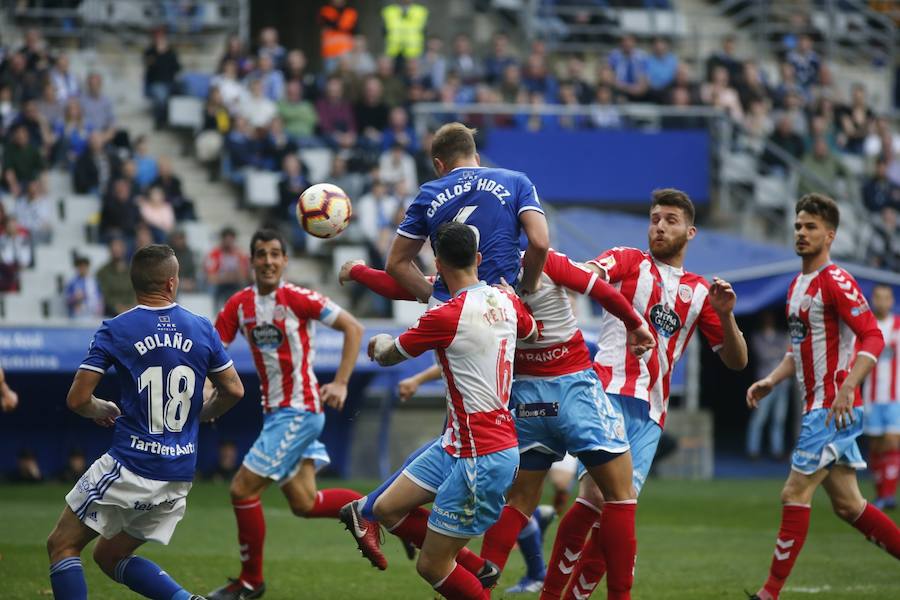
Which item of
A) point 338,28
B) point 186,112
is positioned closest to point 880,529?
point 186,112

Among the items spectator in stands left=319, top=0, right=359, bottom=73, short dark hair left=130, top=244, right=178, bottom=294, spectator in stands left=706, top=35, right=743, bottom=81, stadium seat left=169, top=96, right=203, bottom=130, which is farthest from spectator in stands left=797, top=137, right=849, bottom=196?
short dark hair left=130, top=244, right=178, bottom=294

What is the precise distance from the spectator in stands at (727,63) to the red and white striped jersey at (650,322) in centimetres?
1685

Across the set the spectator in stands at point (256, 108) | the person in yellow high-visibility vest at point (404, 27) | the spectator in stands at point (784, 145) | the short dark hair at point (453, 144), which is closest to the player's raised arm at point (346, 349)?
the short dark hair at point (453, 144)

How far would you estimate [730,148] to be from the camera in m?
23.0

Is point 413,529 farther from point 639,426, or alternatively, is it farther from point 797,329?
point 797,329

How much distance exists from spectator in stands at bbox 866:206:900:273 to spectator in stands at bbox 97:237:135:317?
429 inches

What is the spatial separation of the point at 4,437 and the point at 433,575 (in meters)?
11.2

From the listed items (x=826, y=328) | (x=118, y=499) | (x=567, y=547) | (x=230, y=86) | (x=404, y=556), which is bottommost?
(x=404, y=556)

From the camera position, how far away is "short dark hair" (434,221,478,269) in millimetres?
7027

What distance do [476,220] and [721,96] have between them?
16.9 m

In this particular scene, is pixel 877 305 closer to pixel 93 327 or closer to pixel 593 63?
pixel 93 327

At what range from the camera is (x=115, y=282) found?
17.5 metres

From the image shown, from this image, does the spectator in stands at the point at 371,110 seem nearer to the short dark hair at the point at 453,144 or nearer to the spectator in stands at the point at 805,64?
the spectator in stands at the point at 805,64

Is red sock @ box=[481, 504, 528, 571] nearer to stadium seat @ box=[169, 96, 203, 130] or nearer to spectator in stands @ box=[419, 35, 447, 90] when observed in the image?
stadium seat @ box=[169, 96, 203, 130]
